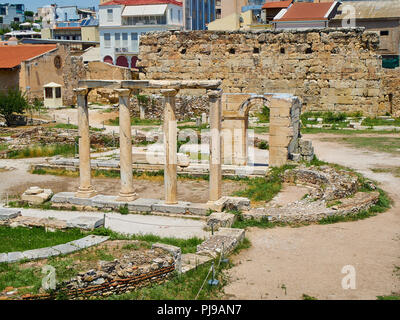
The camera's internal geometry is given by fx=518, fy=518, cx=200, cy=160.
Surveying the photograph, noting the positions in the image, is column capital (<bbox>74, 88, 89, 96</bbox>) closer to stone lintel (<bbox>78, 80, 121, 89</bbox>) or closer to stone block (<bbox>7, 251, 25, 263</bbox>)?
stone lintel (<bbox>78, 80, 121, 89</bbox>)

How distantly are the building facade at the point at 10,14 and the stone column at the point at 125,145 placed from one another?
434 ft

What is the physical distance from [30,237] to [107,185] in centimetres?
614

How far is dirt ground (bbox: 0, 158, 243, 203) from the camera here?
679 inches

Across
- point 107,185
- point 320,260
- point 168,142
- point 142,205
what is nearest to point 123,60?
point 107,185

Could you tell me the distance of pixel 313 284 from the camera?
9.66 m

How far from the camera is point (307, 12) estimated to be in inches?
1571

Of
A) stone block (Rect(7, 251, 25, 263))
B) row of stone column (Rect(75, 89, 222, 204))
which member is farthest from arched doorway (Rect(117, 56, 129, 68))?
stone block (Rect(7, 251, 25, 263))

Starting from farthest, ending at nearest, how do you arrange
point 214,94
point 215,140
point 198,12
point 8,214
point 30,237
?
1. point 198,12
2. point 215,140
3. point 214,94
4. point 8,214
5. point 30,237

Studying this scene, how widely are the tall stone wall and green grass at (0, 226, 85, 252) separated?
2070 centimetres

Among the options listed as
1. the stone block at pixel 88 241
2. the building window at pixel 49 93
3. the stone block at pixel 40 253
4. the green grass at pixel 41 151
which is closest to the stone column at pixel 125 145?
the stone block at pixel 88 241

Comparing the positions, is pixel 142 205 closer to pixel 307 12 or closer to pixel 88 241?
pixel 88 241

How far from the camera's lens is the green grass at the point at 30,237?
38.5 ft

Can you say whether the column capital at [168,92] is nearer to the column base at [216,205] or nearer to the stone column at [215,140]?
the stone column at [215,140]
